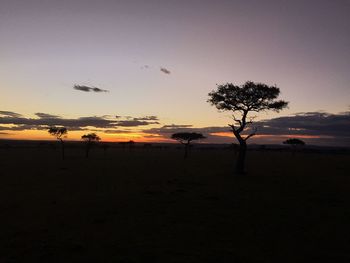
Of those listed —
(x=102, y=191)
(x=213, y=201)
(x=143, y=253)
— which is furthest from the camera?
(x=102, y=191)

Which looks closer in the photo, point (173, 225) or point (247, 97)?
point (173, 225)

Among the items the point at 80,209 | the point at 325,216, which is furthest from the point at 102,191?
the point at 325,216

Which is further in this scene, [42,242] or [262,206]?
[262,206]

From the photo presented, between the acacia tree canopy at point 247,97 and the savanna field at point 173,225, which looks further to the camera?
the acacia tree canopy at point 247,97

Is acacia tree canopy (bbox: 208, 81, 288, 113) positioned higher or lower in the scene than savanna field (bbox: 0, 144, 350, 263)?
higher

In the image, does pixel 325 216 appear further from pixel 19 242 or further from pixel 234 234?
pixel 19 242

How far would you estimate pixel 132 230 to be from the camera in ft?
35.8

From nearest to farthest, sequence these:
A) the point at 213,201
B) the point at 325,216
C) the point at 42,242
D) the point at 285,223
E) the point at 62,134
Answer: the point at 42,242
the point at 285,223
the point at 325,216
the point at 213,201
the point at 62,134

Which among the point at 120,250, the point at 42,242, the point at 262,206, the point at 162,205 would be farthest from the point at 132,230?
the point at 262,206

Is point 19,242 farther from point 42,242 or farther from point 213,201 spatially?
point 213,201

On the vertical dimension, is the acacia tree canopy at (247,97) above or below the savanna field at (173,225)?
above

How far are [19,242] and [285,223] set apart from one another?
9163 mm

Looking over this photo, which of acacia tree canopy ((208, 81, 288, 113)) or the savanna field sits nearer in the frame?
the savanna field

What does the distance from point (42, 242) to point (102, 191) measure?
31.5 feet
